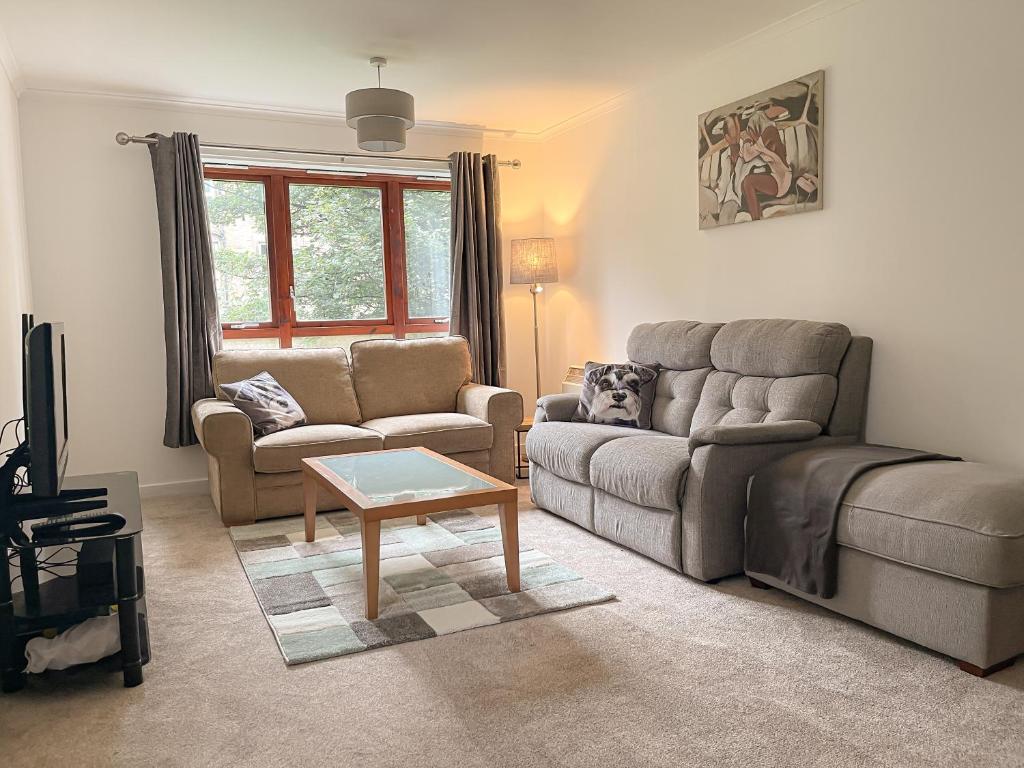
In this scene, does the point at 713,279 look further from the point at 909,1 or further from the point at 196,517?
the point at 196,517

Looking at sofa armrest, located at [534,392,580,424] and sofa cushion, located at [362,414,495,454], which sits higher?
sofa armrest, located at [534,392,580,424]

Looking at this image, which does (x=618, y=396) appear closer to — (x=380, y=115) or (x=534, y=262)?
(x=534, y=262)

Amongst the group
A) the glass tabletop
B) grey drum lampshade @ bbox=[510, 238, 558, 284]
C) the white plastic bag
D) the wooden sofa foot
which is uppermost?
grey drum lampshade @ bbox=[510, 238, 558, 284]

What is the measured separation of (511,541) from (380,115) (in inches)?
91.8

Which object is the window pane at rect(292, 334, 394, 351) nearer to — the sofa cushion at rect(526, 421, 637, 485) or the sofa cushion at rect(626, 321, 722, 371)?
the sofa cushion at rect(526, 421, 637, 485)

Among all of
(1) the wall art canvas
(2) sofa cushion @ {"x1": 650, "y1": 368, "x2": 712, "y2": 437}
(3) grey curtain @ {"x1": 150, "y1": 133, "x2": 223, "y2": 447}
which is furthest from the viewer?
(3) grey curtain @ {"x1": 150, "y1": 133, "x2": 223, "y2": 447}

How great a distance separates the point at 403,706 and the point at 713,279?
9.97 feet

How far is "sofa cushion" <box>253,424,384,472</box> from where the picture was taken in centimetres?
426

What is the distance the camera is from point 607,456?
3.69 metres

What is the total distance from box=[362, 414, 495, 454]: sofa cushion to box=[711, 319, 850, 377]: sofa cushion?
1.46 m

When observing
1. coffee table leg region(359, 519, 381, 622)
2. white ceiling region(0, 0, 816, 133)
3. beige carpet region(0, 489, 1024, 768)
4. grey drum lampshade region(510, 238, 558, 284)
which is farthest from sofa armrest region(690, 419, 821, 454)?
grey drum lampshade region(510, 238, 558, 284)

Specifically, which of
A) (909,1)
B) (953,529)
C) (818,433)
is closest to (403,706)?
(953,529)

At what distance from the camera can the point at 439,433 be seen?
4.67m

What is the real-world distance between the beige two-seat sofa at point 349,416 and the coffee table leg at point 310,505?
0.49m
